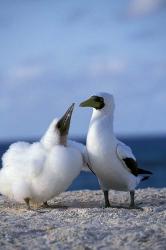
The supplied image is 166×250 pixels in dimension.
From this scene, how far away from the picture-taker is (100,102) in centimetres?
1204

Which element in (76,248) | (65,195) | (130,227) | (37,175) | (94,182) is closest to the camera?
(76,248)

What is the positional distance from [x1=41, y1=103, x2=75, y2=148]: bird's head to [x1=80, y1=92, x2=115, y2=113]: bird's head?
0.32 metres

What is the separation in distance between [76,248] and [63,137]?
319cm

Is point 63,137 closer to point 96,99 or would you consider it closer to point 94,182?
point 96,99

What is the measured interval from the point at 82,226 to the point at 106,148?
2124 millimetres

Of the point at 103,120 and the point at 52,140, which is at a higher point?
the point at 103,120

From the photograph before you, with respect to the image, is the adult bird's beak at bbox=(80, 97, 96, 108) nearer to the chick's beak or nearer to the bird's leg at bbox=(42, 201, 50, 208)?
the chick's beak

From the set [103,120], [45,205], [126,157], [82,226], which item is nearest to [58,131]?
[103,120]

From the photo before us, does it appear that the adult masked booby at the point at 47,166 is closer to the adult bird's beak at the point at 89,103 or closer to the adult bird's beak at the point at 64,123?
the adult bird's beak at the point at 64,123

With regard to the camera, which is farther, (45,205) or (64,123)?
(45,205)

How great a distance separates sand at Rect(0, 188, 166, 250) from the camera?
9.15 metres

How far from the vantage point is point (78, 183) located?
186 ft

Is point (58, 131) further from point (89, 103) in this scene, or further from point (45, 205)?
point (45, 205)

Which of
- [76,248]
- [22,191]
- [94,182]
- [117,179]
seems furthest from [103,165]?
[94,182]
